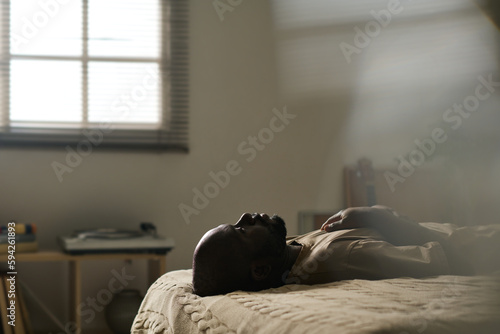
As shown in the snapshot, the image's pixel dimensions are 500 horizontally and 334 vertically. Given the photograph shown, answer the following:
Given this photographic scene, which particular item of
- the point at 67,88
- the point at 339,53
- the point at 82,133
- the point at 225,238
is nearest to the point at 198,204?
the point at 82,133

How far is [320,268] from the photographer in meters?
1.11

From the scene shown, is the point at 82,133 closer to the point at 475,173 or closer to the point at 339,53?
the point at 339,53

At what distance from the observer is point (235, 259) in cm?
107

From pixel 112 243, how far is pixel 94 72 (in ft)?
2.94

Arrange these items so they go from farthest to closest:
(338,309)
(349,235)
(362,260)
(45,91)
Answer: (45,91) < (349,235) < (362,260) < (338,309)

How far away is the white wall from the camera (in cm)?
258

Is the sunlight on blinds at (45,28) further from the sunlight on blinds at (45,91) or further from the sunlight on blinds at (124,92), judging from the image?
the sunlight on blinds at (124,92)

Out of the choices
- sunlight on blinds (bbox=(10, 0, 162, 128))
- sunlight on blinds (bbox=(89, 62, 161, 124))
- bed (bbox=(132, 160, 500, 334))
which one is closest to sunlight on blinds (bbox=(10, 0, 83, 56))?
sunlight on blinds (bbox=(10, 0, 162, 128))

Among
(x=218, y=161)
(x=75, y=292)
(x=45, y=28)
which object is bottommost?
(x=75, y=292)

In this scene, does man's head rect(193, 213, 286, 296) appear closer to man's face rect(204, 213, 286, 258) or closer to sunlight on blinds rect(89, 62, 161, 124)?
man's face rect(204, 213, 286, 258)

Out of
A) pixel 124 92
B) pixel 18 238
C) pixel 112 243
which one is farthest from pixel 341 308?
pixel 124 92

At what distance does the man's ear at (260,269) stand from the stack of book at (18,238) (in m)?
1.48

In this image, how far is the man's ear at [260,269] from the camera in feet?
3.57

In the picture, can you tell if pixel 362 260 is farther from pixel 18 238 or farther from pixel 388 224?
pixel 18 238
